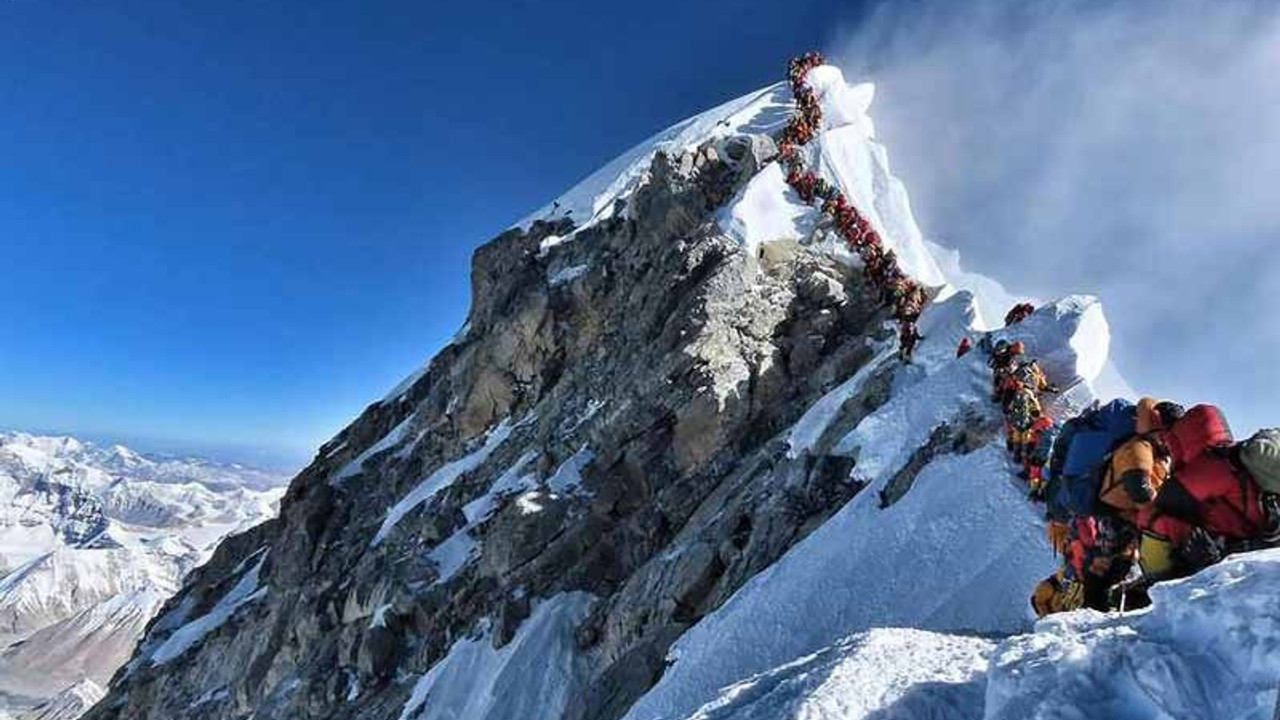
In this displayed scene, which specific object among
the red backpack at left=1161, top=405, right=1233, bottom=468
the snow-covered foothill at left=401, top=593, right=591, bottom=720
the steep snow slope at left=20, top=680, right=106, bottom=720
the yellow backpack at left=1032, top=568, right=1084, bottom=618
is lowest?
the steep snow slope at left=20, top=680, right=106, bottom=720

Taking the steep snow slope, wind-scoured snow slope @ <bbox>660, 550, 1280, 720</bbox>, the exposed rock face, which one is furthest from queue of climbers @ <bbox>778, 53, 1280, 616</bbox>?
the steep snow slope

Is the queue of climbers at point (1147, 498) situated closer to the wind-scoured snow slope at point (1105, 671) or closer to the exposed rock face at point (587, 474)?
the wind-scoured snow slope at point (1105, 671)

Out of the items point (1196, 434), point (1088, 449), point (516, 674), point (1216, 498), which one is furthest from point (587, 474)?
point (1216, 498)

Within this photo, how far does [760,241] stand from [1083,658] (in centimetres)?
2903

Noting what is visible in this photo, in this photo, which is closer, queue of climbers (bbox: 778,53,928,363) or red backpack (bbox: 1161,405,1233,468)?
red backpack (bbox: 1161,405,1233,468)

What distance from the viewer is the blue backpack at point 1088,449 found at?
27.0ft

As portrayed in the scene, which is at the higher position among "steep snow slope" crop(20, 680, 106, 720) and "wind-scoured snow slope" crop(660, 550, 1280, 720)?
"wind-scoured snow slope" crop(660, 550, 1280, 720)

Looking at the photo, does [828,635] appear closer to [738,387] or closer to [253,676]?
[738,387]

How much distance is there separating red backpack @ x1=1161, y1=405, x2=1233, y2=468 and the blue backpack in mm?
724

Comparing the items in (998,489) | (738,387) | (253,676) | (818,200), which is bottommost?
(253,676)

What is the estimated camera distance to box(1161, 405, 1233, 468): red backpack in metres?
7.06

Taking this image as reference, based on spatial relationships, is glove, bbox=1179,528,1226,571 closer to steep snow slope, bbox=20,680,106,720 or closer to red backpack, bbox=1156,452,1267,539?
red backpack, bbox=1156,452,1267,539

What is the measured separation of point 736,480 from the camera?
75.5 ft

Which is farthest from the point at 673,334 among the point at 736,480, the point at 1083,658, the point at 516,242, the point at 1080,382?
the point at 1083,658
